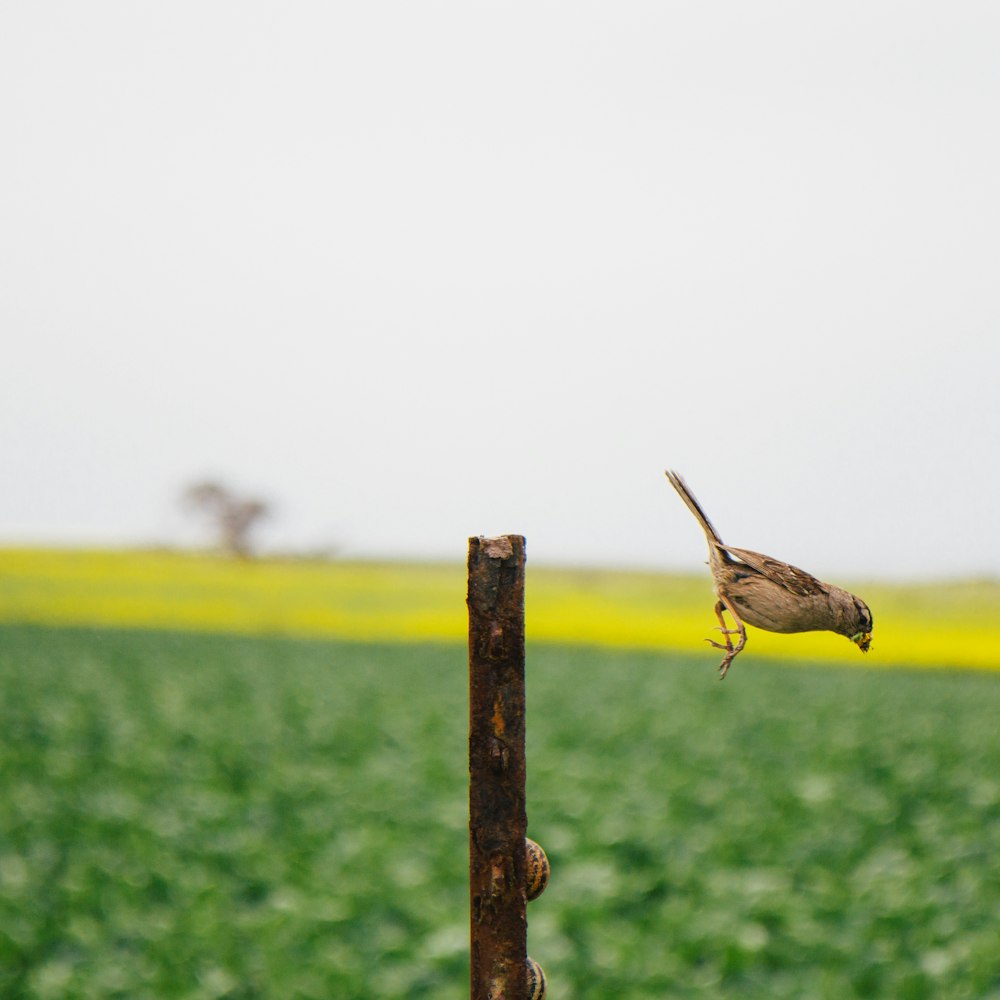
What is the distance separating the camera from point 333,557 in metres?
35.8

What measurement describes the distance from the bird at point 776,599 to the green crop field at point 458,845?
4.36 metres

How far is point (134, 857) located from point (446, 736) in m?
4.15

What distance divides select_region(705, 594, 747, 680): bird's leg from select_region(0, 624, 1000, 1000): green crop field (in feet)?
14.2

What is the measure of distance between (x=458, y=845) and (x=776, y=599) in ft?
20.3

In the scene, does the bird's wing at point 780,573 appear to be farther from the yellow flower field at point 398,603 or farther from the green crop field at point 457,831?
the yellow flower field at point 398,603

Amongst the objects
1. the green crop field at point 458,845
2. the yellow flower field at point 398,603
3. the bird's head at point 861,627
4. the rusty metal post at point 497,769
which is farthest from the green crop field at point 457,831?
the yellow flower field at point 398,603

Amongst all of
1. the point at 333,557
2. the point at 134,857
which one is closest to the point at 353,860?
the point at 134,857

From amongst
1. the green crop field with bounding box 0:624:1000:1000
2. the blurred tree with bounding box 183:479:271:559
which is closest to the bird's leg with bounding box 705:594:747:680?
the green crop field with bounding box 0:624:1000:1000

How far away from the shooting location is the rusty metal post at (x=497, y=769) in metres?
0.87

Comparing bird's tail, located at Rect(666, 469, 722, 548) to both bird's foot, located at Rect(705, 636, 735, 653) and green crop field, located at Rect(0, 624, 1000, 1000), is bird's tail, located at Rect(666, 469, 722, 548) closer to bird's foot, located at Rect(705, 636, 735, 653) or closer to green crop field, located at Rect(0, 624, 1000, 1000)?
bird's foot, located at Rect(705, 636, 735, 653)

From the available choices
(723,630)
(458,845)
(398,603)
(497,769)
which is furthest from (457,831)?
(398,603)

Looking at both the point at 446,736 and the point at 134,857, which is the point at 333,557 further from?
the point at 134,857

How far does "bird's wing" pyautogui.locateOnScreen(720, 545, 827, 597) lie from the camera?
632 mm

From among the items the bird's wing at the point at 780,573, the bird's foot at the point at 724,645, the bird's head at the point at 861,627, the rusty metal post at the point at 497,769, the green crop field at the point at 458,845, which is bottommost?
the green crop field at the point at 458,845
